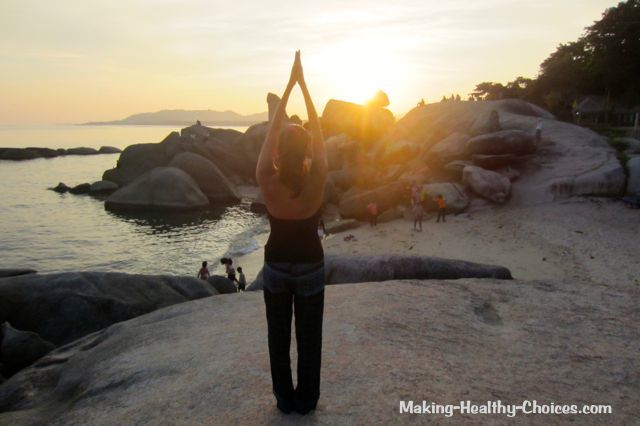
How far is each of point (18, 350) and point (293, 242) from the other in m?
8.29

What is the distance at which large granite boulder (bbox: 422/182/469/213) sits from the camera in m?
27.2

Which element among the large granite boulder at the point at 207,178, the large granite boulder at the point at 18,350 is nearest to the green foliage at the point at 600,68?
the large granite boulder at the point at 207,178

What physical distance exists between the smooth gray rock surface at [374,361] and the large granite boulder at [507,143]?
24.0m

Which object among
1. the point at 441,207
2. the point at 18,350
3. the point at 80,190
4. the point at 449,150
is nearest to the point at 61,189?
the point at 80,190

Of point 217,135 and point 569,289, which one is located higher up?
point 217,135

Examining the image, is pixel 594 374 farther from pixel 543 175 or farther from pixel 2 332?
pixel 543 175

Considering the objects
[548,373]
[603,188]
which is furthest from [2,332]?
[603,188]

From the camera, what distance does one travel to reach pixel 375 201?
95.6ft

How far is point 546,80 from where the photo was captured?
52219mm

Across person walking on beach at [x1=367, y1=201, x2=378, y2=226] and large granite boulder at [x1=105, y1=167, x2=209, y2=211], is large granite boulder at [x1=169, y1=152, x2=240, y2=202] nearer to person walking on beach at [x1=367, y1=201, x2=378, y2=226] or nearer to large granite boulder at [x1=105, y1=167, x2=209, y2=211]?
large granite boulder at [x1=105, y1=167, x2=209, y2=211]

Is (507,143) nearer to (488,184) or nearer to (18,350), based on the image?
(488,184)

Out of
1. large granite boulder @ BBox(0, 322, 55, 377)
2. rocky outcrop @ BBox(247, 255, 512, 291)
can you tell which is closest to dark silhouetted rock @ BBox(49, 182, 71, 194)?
large granite boulder @ BBox(0, 322, 55, 377)

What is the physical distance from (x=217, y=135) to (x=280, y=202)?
183ft

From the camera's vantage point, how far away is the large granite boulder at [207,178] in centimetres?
4356
